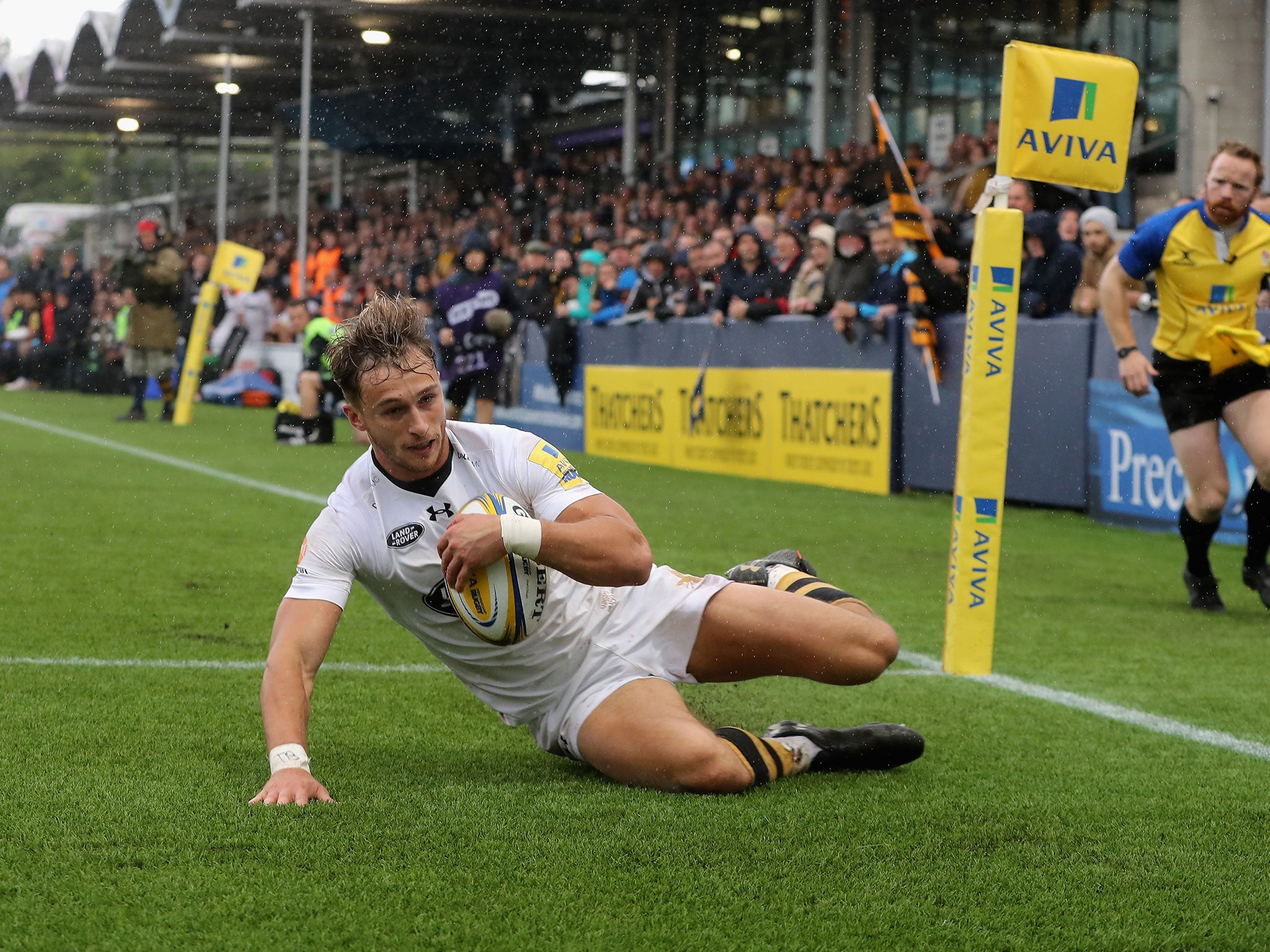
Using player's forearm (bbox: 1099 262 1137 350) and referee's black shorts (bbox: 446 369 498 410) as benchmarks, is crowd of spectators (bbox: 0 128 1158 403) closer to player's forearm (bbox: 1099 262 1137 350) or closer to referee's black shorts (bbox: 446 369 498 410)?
referee's black shorts (bbox: 446 369 498 410)

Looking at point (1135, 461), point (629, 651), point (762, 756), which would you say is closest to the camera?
point (762, 756)

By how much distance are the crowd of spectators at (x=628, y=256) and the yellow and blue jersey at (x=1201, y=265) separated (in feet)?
11.4

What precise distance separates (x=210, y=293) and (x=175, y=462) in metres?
6.57

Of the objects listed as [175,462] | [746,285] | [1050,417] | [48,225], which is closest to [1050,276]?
[1050,417]

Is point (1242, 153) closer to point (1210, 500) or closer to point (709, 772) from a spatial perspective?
point (1210, 500)

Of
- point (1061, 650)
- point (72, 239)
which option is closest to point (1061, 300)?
point (1061, 650)

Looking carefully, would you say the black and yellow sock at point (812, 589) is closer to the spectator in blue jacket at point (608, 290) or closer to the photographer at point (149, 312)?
the spectator in blue jacket at point (608, 290)

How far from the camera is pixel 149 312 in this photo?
20.3 m

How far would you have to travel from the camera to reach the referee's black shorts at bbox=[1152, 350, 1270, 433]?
23.2 ft

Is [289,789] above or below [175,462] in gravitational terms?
above

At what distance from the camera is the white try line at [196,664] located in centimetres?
Result: 546

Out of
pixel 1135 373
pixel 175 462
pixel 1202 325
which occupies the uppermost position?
pixel 1202 325

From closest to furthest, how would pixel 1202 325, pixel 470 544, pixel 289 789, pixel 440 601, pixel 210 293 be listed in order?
1. pixel 470 544
2. pixel 289 789
3. pixel 440 601
4. pixel 1202 325
5. pixel 210 293

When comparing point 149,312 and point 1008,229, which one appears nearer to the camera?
point 1008,229
